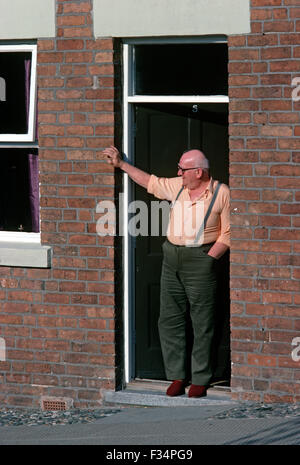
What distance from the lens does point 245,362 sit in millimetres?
9664

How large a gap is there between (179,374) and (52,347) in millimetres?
1128

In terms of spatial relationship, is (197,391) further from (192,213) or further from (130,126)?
(130,126)

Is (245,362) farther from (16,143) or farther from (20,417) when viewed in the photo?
(16,143)

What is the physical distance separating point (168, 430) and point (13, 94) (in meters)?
3.31

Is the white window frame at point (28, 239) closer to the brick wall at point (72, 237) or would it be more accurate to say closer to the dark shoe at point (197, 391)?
the brick wall at point (72, 237)

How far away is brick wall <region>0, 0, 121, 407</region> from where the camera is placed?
991cm

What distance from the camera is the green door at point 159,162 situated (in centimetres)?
991

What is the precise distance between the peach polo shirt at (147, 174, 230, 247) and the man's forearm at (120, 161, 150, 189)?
4 cm

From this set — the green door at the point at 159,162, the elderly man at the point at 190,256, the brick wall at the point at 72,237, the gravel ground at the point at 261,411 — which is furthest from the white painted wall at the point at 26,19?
the gravel ground at the point at 261,411

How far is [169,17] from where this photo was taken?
9609 mm

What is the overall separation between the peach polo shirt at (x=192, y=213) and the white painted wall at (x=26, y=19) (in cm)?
156

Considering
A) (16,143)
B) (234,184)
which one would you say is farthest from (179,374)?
(16,143)

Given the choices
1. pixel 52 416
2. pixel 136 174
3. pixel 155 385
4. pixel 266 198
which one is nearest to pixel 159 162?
pixel 136 174

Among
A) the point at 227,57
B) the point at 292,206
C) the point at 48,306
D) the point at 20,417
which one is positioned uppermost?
the point at 227,57
